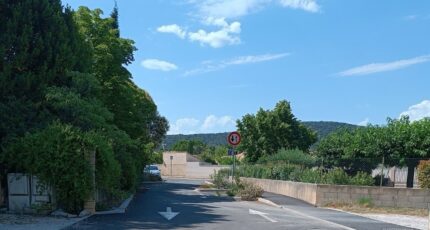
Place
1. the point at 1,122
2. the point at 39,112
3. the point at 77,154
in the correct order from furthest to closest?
the point at 39,112 → the point at 1,122 → the point at 77,154

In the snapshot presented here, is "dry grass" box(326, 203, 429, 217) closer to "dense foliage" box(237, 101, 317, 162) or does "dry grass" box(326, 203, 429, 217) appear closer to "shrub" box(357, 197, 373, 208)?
"shrub" box(357, 197, 373, 208)

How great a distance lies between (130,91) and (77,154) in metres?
16.8

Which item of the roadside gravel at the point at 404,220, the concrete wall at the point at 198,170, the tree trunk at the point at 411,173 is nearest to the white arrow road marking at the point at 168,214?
the roadside gravel at the point at 404,220

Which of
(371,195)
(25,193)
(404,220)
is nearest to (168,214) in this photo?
(25,193)

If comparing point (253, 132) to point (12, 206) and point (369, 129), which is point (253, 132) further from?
point (12, 206)

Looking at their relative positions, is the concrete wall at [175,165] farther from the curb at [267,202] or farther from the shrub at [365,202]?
the shrub at [365,202]

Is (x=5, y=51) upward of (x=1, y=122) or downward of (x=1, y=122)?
upward

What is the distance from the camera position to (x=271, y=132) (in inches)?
2388

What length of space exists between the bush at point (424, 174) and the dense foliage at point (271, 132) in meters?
35.9

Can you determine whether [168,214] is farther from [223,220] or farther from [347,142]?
[347,142]

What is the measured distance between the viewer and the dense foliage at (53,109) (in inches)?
655

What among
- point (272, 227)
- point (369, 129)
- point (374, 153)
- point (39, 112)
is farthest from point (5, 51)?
point (369, 129)

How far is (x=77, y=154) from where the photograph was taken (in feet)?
54.3

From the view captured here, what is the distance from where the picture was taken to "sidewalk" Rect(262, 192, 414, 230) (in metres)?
16.4
